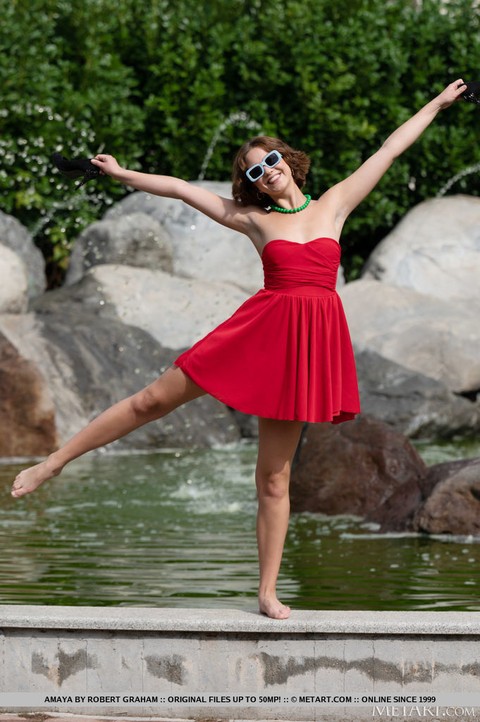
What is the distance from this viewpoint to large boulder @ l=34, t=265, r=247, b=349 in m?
13.3

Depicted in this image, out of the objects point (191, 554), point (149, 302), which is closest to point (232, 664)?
point (191, 554)

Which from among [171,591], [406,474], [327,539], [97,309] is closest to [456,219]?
[97,309]

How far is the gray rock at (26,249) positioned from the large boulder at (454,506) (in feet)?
23.9

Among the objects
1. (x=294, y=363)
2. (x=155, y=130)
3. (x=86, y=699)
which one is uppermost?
(x=155, y=130)

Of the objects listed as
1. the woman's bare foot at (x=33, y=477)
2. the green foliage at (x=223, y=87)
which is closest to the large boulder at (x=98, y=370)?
the green foliage at (x=223, y=87)

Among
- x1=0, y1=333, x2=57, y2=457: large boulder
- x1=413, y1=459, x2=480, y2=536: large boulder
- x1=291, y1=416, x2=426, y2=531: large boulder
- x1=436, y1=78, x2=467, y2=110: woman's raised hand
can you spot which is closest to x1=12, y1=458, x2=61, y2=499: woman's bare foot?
x1=436, y1=78, x2=467, y2=110: woman's raised hand

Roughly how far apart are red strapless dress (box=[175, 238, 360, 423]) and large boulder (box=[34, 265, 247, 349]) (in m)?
8.65

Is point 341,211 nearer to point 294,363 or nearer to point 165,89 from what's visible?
point 294,363

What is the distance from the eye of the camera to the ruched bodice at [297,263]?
4.57 meters

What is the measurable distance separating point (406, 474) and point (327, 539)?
1038 mm

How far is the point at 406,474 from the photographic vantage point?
8.55 meters

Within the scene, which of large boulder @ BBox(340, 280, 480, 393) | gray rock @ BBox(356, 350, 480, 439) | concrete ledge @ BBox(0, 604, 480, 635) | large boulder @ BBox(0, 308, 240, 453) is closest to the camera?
concrete ledge @ BBox(0, 604, 480, 635)

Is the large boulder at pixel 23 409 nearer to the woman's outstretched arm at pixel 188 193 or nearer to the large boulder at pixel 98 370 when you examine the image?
the large boulder at pixel 98 370

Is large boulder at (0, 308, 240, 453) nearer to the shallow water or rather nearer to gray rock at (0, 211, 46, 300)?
gray rock at (0, 211, 46, 300)
